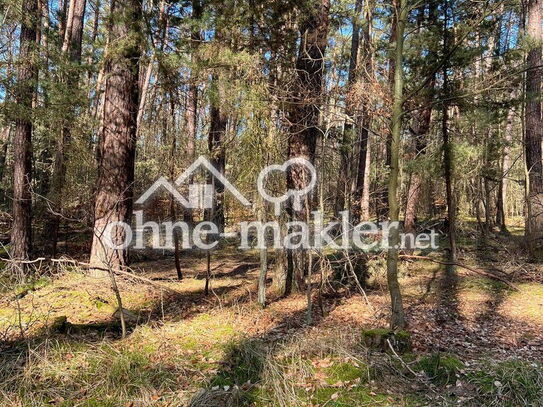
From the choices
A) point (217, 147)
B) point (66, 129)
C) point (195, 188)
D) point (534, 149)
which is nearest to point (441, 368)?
point (217, 147)

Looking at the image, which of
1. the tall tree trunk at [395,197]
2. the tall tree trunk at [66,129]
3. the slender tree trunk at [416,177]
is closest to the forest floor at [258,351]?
the tall tree trunk at [395,197]

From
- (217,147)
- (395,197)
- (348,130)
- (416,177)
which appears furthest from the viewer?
(348,130)

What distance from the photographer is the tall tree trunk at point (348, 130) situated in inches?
231

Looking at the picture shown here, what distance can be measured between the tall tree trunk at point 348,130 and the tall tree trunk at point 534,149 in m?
4.12

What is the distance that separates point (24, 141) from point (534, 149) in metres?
11.5

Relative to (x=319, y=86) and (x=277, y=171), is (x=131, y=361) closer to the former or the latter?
(x=277, y=171)

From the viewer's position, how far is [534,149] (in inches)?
388

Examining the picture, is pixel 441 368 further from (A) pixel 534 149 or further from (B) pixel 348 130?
(B) pixel 348 130

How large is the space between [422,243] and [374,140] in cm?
632

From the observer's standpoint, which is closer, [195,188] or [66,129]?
[66,129]

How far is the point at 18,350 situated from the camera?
422 centimetres

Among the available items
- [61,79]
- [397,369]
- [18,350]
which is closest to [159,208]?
[61,79]

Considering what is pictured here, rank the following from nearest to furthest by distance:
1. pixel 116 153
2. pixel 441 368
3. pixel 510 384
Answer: pixel 510 384, pixel 441 368, pixel 116 153

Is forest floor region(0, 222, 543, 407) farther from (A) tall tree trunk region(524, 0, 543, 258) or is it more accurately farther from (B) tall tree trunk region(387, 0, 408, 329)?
(A) tall tree trunk region(524, 0, 543, 258)
